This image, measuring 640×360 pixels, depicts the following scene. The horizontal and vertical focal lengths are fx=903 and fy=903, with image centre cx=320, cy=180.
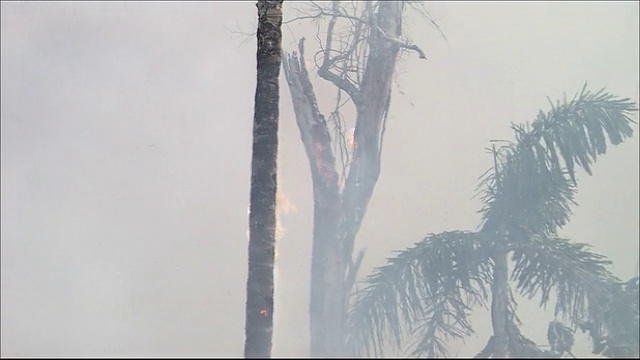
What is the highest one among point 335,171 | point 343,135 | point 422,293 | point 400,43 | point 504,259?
point 400,43

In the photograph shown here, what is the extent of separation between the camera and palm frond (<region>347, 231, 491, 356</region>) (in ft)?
19.4

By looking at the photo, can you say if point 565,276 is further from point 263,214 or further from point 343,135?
point 263,214

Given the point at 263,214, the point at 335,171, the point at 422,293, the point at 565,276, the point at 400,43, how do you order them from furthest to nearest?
Answer: 1. the point at 400,43
2. the point at 335,171
3. the point at 422,293
4. the point at 565,276
5. the point at 263,214

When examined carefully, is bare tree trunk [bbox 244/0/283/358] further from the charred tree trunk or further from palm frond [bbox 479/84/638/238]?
palm frond [bbox 479/84/638/238]

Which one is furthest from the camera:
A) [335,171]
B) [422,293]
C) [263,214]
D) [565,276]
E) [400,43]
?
[400,43]

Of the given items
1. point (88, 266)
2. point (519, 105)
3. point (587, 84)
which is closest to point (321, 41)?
point (519, 105)

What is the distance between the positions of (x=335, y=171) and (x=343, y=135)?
0.27 metres

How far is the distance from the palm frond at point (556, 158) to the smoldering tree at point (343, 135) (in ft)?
3.17

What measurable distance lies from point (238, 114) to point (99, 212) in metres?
1.26

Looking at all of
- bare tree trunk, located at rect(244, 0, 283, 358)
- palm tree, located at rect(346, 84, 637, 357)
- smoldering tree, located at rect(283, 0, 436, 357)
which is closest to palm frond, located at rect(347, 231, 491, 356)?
palm tree, located at rect(346, 84, 637, 357)

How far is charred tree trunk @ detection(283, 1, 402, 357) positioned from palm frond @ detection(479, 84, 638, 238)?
952mm

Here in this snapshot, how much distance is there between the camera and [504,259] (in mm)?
5945

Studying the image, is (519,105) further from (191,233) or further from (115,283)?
(115,283)

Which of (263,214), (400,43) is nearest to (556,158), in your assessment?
(400,43)
